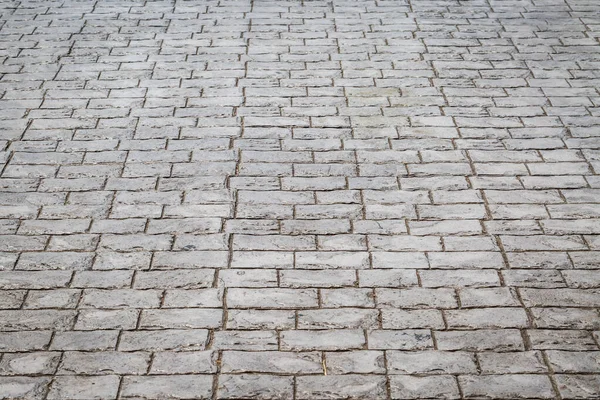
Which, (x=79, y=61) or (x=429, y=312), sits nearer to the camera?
(x=429, y=312)

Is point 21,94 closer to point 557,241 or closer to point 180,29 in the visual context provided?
point 180,29

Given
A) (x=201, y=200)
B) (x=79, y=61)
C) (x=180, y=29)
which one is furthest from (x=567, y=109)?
(x=79, y=61)

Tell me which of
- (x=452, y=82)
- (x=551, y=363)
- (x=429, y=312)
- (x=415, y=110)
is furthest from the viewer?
(x=452, y=82)

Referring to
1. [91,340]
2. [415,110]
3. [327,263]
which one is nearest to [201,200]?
[327,263]

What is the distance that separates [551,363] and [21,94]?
4.98 metres

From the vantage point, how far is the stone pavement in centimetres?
355

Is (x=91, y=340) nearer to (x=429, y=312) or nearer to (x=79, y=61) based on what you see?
(x=429, y=312)

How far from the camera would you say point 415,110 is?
5859mm

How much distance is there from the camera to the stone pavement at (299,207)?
11.7 feet

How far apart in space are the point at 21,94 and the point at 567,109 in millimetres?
4911

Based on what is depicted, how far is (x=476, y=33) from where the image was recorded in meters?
7.23

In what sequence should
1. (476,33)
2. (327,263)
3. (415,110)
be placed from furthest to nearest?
(476,33)
(415,110)
(327,263)

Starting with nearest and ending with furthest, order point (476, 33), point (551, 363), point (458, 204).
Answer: point (551, 363)
point (458, 204)
point (476, 33)

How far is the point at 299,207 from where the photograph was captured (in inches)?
185
